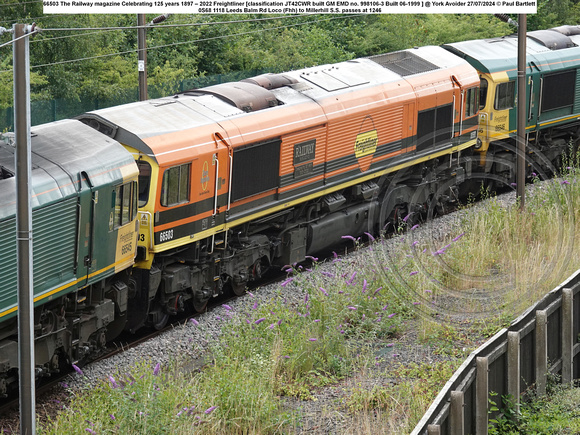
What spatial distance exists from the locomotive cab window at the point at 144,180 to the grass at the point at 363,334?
2.24 meters

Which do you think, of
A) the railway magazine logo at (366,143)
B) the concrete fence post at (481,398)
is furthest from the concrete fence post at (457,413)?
the railway magazine logo at (366,143)

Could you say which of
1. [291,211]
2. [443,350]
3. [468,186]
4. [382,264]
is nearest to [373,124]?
[291,211]

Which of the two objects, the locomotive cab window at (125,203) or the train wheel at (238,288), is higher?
the locomotive cab window at (125,203)

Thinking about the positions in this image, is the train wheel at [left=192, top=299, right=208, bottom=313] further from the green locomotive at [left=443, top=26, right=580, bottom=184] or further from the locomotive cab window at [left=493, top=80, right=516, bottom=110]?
the locomotive cab window at [left=493, top=80, right=516, bottom=110]

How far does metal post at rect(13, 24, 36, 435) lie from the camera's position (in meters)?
9.30

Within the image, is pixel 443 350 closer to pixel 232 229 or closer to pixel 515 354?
pixel 515 354

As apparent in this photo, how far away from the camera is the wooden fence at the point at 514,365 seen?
8977 millimetres

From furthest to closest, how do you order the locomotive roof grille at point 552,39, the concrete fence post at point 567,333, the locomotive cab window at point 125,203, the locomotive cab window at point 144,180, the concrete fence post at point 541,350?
1. the locomotive roof grille at point 552,39
2. the locomotive cab window at point 144,180
3. the locomotive cab window at point 125,203
4. the concrete fence post at point 567,333
5. the concrete fence post at point 541,350

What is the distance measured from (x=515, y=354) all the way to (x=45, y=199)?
5844 millimetres

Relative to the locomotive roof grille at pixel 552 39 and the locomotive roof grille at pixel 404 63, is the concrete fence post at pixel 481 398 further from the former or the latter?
the locomotive roof grille at pixel 552 39

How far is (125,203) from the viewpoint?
514 inches

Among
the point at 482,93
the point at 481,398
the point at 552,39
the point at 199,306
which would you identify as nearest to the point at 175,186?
the point at 199,306

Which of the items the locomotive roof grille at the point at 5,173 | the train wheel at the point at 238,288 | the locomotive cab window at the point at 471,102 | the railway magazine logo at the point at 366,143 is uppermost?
the locomotive roof grille at the point at 5,173

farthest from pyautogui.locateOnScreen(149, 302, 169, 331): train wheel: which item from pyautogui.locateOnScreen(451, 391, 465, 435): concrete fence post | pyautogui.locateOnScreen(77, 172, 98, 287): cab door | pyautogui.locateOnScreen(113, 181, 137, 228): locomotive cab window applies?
pyautogui.locateOnScreen(451, 391, 465, 435): concrete fence post
